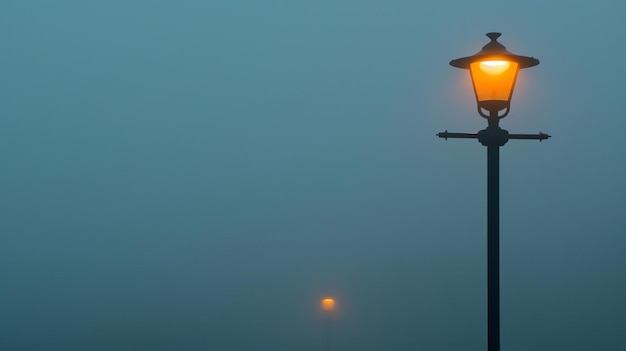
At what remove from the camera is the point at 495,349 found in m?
4.16

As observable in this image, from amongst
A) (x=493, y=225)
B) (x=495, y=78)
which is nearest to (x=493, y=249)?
(x=493, y=225)

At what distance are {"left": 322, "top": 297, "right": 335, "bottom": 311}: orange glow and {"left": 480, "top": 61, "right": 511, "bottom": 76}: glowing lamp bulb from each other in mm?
2864

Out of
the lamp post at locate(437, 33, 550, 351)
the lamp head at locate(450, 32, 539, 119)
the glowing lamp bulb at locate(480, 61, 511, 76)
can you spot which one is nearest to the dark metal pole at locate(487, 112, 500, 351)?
the lamp post at locate(437, 33, 550, 351)

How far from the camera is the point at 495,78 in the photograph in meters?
4.10

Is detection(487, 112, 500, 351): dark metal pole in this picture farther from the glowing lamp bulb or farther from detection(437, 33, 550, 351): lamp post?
the glowing lamp bulb

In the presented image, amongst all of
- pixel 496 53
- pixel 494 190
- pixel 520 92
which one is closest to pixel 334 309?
pixel 520 92

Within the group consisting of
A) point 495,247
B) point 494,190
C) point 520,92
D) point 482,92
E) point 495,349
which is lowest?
point 495,349

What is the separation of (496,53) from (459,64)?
207mm

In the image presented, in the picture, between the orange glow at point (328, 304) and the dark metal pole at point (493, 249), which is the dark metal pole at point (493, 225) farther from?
the orange glow at point (328, 304)

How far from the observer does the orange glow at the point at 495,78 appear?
13.4 ft

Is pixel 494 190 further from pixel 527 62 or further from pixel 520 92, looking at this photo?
pixel 520 92

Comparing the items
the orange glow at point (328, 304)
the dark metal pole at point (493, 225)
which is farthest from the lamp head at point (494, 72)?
the orange glow at point (328, 304)

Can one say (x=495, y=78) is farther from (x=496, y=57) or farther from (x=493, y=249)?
(x=493, y=249)

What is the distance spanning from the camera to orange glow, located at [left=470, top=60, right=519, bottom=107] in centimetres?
409
